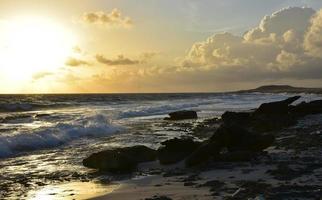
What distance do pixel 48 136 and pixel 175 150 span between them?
29.7ft

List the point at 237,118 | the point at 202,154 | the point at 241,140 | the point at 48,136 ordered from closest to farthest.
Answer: the point at 202,154
the point at 241,140
the point at 48,136
the point at 237,118

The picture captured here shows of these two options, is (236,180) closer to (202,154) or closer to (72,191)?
(202,154)

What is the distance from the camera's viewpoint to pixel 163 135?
2275 cm

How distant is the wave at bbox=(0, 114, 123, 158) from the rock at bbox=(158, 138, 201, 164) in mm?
6598

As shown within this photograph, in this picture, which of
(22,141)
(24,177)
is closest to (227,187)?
(24,177)

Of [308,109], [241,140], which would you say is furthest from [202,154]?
[308,109]

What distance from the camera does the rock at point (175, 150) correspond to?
1376cm

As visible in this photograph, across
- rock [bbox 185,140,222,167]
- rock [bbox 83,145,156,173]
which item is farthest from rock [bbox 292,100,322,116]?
rock [bbox 83,145,156,173]

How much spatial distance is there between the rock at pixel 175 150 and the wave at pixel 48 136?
6.60 meters

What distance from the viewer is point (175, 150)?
1417 centimetres

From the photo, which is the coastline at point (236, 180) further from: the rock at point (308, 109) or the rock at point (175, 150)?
the rock at point (308, 109)

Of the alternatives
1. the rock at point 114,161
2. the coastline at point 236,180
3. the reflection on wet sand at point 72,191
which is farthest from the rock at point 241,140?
the reflection on wet sand at point 72,191

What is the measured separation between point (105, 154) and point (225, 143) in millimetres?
3706

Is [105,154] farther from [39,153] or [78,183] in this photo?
[39,153]
